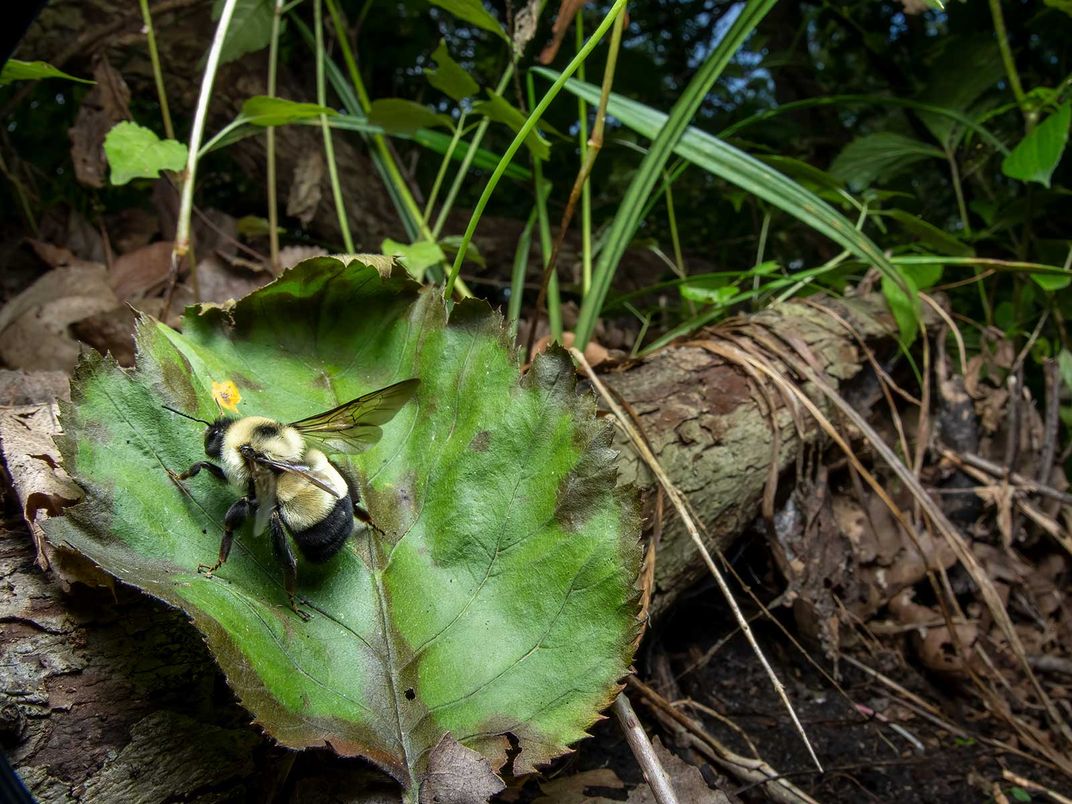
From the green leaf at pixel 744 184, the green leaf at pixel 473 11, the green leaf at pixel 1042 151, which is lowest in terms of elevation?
the green leaf at pixel 744 184

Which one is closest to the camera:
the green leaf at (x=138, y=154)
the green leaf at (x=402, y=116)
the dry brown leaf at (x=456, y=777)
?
the dry brown leaf at (x=456, y=777)

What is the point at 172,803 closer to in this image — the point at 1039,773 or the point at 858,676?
the point at 858,676

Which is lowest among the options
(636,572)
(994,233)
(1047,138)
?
(636,572)

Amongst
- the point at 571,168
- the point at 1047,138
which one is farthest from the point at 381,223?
the point at 1047,138

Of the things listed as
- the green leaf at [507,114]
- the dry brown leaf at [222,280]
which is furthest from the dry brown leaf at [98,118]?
the green leaf at [507,114]

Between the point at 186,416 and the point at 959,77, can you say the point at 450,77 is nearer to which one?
the point at 186,416

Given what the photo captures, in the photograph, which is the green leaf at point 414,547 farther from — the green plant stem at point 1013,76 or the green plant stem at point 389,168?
the green plant stem at point 1013,76

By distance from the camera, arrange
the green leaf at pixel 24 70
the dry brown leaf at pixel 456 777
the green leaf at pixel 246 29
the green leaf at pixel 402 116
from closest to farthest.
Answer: the dry brown leaf at pixel 456 777 → the green leaf at pixel 24 70 → the green leaf at pixel 402 116 → the green leaf at pixel 246 29
